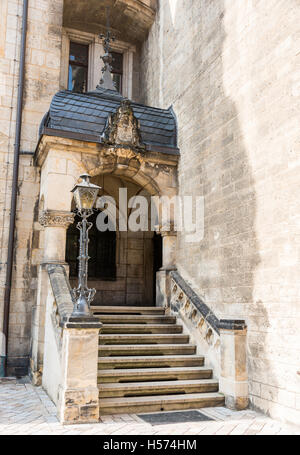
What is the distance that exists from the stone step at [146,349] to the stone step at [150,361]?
0.13 meters

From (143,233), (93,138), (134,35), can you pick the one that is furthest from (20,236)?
(134,35)

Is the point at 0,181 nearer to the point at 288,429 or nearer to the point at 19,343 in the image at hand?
the point at 19,343

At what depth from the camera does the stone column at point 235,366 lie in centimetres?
545

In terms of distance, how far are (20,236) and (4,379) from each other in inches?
99.2

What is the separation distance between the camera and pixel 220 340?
5840 millimetres

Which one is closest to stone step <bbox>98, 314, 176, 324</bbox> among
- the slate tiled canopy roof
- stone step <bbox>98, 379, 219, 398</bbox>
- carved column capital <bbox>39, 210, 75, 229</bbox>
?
stone step <bbox>98, 379, 219, 398</bbox>

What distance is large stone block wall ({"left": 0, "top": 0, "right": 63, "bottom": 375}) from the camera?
7.74 meters

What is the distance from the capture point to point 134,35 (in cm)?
1096

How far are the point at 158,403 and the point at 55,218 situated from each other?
10.9 feet

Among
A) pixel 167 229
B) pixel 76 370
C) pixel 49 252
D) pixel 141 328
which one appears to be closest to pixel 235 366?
pixel 141 328

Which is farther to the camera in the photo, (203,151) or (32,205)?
(32,205)

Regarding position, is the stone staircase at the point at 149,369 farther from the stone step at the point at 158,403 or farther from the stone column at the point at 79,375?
the stone column at the point at 79,375

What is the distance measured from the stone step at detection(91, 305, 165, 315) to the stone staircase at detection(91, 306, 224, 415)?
0.02 meters

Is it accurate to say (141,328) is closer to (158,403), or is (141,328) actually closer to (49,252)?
(158,403)
